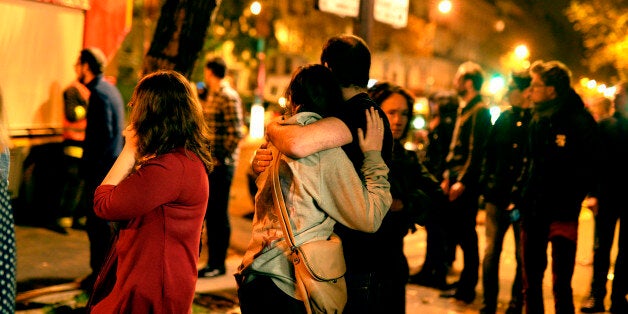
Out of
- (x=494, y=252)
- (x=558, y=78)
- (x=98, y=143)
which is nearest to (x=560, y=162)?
(x=558, y=78)

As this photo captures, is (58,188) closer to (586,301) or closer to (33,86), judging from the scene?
(33,86)

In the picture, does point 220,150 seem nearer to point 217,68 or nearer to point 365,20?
point 217,68

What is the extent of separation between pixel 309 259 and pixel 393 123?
1.60 metres

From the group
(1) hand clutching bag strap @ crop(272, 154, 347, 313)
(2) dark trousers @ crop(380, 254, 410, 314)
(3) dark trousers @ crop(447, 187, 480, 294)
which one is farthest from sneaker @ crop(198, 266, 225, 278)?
(1) hand clutching bag strap @ crop(272, 154, 347, 313)

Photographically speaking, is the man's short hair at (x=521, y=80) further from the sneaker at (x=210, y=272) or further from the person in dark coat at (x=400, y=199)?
the sneaker at (x=210, y=272)

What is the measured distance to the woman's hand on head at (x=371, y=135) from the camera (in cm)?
299

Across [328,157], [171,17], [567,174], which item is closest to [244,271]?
[328,157]

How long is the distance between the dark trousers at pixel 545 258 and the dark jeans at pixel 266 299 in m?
2.79

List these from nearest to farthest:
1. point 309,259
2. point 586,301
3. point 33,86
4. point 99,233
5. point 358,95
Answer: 1. point 309,259
2. point 358,95
3. point 99,233
4. point 586,301
5. point 33,86

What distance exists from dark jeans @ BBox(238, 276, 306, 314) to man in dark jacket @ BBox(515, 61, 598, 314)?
2.80 m

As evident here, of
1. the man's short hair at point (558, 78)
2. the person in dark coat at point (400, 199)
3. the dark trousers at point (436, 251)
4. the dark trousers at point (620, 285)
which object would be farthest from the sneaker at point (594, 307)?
the person in dark coat at point (400, 199)

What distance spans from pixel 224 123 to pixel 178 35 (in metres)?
1.17

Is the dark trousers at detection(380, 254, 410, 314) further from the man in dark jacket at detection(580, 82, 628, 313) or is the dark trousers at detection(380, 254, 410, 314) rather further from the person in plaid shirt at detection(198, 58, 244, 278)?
the man in dark jacket at detection(580, 82, 628, 313)

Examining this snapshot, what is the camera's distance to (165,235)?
2.92m
